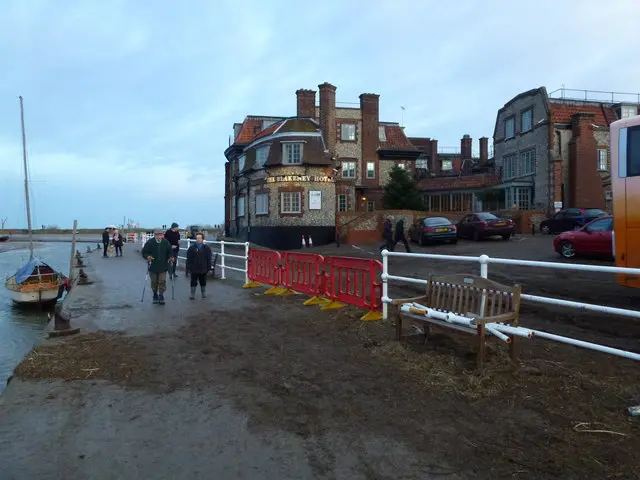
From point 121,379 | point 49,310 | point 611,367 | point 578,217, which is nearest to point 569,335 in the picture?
point 611,367

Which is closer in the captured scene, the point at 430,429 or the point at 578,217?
the point at 430,429

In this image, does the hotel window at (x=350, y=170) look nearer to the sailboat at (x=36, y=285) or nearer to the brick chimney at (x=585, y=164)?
the brick chimney at (x=585, y=164)

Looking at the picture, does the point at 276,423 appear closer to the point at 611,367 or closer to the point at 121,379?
the point at 121,379

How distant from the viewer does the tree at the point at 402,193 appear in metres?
39.5

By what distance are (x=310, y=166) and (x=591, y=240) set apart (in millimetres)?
23569

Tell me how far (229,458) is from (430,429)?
1.67 metres

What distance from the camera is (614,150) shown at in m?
9.05

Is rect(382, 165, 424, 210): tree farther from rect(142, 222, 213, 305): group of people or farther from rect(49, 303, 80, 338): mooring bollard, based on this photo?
rect(49, 303, 80, 338): mooring bollard

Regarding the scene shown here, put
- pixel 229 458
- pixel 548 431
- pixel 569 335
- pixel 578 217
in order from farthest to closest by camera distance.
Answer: pixel 578 217, pixel 569 335, pixel 548 431, pixel 229 458

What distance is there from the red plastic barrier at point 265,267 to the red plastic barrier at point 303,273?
36 cm

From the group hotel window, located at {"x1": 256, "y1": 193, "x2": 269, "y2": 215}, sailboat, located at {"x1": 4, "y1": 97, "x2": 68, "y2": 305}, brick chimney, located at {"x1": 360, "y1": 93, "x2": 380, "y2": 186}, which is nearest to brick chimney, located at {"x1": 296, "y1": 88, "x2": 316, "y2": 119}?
brick chimney, located at {"x1": 360, "y1": 93, "x2": 380, "y2": 186}

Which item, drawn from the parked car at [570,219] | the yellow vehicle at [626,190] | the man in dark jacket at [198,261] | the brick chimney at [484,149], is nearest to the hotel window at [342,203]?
the parked car at [570,219]

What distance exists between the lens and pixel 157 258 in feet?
35.4

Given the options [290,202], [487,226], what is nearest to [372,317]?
[487,226]
